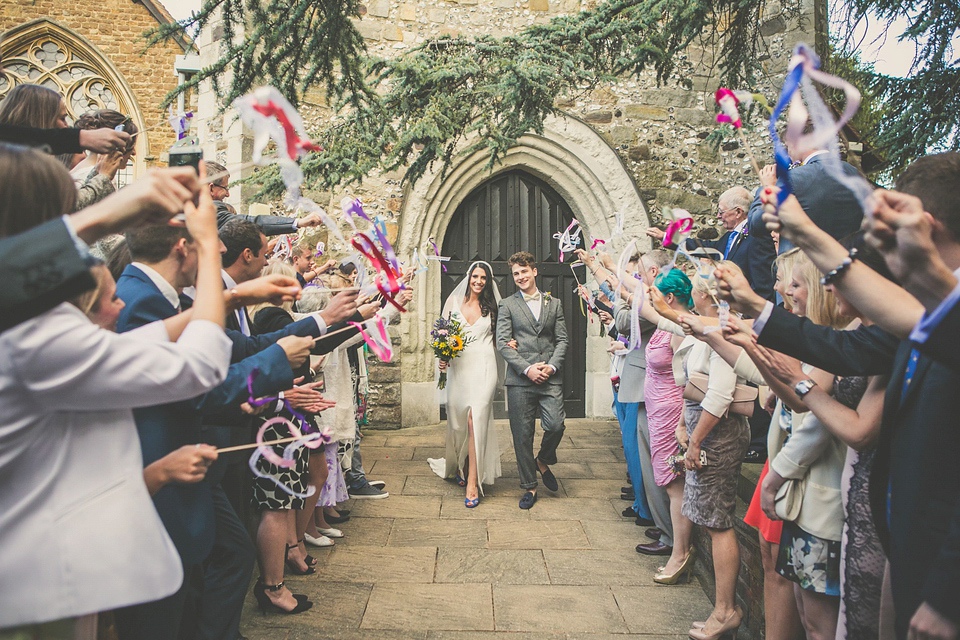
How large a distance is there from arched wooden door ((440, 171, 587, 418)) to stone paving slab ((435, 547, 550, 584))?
4.60 m

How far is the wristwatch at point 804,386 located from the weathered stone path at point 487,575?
1.75m

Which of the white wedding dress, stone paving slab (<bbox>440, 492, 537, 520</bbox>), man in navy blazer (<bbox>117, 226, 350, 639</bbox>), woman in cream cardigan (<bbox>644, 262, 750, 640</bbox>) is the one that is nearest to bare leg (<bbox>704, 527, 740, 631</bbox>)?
woman in cream cardigan (<bbox>644, 262, 750, 640</bbox>)

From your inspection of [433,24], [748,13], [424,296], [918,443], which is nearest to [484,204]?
[424,296]

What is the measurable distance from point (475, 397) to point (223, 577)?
310 centimetres

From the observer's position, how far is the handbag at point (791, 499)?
216 cm

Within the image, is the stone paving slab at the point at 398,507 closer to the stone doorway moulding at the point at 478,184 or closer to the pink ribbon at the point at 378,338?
the pink ribbon at the point at 378,338

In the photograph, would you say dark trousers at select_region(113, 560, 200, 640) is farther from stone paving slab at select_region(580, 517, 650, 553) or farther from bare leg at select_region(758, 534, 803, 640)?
stone paving slab at select_region(580, 517, 650, 553)

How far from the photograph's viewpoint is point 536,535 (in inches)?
175

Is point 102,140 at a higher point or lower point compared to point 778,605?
higher

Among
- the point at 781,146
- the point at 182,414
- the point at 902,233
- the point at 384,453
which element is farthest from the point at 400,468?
the point at 902,233

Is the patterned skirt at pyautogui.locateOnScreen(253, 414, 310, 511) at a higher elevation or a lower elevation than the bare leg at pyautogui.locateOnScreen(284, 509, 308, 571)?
higher

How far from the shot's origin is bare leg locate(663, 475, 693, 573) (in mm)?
3709

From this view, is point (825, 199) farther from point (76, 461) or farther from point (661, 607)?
point (76, 461)

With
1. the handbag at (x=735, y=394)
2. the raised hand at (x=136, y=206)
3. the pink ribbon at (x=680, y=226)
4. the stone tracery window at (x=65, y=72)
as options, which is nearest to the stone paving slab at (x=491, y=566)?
the handbag at (x=735, y=394)
